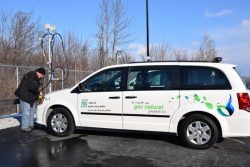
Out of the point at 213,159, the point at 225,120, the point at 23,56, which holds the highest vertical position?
the point at 23,56

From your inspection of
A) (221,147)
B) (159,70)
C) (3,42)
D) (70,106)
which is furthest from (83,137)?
(3,42)

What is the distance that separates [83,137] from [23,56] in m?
11.8

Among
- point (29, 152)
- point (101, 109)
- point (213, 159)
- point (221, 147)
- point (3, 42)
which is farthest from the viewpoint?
point (3, 42)

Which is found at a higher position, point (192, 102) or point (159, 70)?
point (159, 70)

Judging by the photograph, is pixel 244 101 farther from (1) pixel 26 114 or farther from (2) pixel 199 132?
(1) pixel 26 114

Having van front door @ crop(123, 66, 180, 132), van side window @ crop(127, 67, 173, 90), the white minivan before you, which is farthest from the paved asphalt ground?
van side window @ crop(127, 67, 173, 90)

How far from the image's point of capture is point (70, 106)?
806cm

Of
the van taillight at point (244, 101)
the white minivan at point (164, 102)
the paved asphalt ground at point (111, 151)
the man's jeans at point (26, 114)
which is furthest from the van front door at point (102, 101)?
the van taillight at point (244, 101)

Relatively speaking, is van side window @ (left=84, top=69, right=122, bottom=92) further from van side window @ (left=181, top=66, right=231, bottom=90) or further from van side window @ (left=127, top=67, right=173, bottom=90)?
van side window @ (left=181, top=66, right=231, bottom=90)

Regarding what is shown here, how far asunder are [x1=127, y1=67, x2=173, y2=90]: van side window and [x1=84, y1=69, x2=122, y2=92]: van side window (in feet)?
0.98

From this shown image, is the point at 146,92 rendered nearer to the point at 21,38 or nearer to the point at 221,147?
the point at 221,147

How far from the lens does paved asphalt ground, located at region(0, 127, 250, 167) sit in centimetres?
595

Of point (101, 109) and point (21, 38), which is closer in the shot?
point (101, 109)

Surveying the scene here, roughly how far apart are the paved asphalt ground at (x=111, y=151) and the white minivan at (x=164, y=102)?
0.36 m
